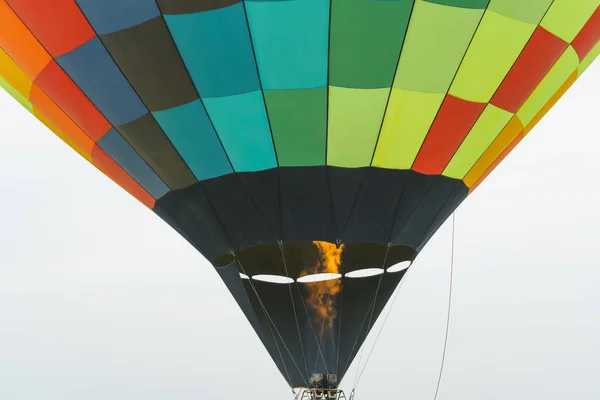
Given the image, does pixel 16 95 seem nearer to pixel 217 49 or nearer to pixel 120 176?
pixel 120 176

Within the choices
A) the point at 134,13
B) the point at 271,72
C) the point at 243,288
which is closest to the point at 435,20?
the point at 271,72

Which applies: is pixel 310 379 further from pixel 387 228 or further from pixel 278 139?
pixel 278 139

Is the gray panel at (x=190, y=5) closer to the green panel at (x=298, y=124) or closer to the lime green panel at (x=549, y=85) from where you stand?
the green panel at (x=298, y=124)

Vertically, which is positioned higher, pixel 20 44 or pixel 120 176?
pixel 20 44

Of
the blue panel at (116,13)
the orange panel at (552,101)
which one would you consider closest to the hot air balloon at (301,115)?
the blue panel at (116,13)

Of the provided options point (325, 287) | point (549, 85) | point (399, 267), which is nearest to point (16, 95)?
point (325, 287)

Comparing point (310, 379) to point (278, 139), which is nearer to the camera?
point (278, 139)
